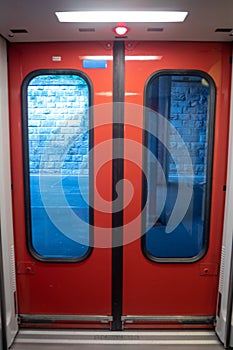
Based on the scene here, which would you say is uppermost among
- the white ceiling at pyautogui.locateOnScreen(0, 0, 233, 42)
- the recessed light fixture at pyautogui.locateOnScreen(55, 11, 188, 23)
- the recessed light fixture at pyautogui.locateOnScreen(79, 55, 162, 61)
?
the recessed light fixture at pyautogui.locateOnScreen(55, 11, 188, 23)

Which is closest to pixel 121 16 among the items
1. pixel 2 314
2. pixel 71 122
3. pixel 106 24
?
pixel 106 24

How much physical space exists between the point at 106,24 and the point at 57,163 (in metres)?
1.13

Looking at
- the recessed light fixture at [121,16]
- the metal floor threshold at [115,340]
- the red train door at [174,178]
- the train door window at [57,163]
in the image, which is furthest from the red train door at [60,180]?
the recessed light fixture at [121,16]

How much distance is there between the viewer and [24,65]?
7.83 feet

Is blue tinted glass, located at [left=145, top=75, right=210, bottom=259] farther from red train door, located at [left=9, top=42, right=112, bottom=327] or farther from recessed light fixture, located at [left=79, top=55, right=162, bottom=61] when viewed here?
red train door, located at [left=9, top=42, right=112, bottom=327]

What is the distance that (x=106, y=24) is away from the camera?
6.50ft

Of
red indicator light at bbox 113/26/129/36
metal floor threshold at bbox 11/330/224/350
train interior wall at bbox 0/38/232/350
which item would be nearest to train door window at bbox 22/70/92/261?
train interior wall at bbox 0/38/232/350

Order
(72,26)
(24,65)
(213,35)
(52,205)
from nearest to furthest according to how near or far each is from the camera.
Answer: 1. (72,26)
2. (213,35)
3. (24,65)
4. (52,205)

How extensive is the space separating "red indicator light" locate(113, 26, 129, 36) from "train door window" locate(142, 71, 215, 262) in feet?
1.41

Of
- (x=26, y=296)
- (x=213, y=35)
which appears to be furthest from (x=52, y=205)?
(x=213, y=35)

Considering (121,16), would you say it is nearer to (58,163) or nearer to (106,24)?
(106,24)

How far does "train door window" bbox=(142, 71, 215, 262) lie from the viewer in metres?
2.42

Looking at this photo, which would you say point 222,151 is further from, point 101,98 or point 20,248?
point 20,248

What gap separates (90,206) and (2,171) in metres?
0.76
